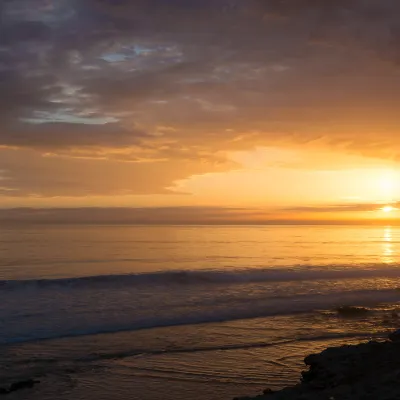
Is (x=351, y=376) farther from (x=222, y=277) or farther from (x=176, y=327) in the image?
(x=222, y=277)

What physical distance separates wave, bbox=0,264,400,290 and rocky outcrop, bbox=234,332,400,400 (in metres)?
22.0

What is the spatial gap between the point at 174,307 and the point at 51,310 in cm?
554

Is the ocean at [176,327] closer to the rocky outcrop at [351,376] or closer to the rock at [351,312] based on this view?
the rock at [351,312]

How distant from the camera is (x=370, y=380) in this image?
955 centimetres

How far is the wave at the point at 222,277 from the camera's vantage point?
32781 mm

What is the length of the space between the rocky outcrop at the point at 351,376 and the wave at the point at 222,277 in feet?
72.1

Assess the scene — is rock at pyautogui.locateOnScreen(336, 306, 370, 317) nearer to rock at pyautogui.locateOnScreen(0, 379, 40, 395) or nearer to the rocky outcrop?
the rocky outcrop

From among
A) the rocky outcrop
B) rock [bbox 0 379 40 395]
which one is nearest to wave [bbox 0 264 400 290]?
rock [bbox 0 379 40 395]

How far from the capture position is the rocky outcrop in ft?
28.8

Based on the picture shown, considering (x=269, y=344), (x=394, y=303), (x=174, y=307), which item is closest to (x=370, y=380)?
(x=269, y=344)

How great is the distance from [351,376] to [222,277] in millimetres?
27813

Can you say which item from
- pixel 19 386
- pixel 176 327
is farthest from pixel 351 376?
pixel 176 327

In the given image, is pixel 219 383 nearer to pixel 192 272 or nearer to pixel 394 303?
pixel 394 303

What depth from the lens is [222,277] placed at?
38125 millimetres
